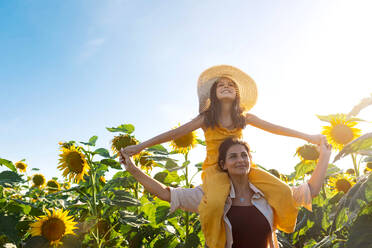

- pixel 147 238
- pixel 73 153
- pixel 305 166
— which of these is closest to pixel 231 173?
pixel 147 238

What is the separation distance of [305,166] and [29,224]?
342cm

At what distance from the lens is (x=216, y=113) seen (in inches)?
115

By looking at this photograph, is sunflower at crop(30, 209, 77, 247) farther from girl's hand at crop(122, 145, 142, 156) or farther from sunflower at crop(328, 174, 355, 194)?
sunflower at crop(328, 174, 355, 194)

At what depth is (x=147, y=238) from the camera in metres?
3.26

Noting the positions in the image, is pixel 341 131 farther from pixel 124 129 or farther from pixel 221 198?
pixel 124 129

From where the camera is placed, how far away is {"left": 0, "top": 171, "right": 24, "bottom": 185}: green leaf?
9.09 ft

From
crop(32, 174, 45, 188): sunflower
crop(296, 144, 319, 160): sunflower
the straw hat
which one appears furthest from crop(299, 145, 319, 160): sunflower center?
crop(32, 174, 45, 188): sunflower

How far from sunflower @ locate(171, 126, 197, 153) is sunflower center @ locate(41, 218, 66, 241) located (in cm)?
165

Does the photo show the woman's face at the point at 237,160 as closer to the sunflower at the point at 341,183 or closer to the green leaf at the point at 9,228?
the green leaf at the point at 9,228

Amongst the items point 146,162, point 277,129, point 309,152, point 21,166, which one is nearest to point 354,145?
point 277,129

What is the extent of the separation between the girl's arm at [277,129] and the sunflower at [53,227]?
70.8 inches

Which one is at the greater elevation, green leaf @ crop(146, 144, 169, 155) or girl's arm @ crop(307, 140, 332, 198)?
green leaf @ crop(146, 144, 169, 155)

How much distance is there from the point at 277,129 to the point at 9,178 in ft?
7.72

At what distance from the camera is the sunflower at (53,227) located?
9.00 feet
